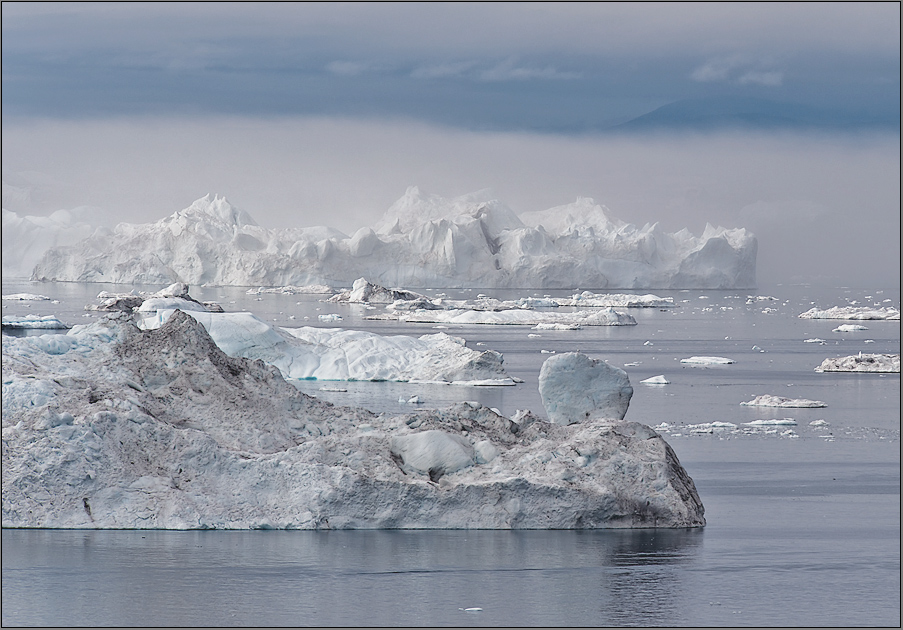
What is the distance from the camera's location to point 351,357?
23109 mm

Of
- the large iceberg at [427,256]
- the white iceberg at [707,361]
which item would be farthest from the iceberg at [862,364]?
the large iceberg at [427,256]

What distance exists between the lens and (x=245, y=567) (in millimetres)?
8156

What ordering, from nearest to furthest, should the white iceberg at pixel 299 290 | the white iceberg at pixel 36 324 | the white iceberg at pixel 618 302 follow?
the white iceberg at pixel 36 324 → the white iceberg at pixel 618 302 → the white iceberg at pixel 299 290

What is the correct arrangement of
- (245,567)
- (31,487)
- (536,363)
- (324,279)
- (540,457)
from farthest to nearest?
(324,279), (536,363), (540,457), (31,487), (245,567)

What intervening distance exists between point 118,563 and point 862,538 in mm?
6072

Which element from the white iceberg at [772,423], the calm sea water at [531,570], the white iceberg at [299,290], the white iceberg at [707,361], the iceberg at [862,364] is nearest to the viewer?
the calm sea water at [531,570]

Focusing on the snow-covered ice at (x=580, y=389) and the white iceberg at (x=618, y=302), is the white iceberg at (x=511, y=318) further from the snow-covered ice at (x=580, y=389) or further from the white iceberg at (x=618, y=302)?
the snow-covered ice at (x=580, y=389)

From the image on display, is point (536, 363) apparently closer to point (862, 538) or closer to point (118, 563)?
point (862, 538)

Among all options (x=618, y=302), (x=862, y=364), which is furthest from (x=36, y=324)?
(x=618, y=302)

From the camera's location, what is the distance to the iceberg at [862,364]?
2611 cm

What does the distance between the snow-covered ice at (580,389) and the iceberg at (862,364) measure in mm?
14684

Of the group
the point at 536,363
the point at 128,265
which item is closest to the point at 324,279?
the point at 128,265

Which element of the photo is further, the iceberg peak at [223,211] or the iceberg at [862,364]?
the iceberg peak at [223,211]

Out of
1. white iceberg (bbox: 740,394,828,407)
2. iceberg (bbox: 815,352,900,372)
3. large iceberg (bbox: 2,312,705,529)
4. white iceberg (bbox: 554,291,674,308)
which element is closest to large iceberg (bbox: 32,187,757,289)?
white iceberg (bbox: 554,291,674,308)
